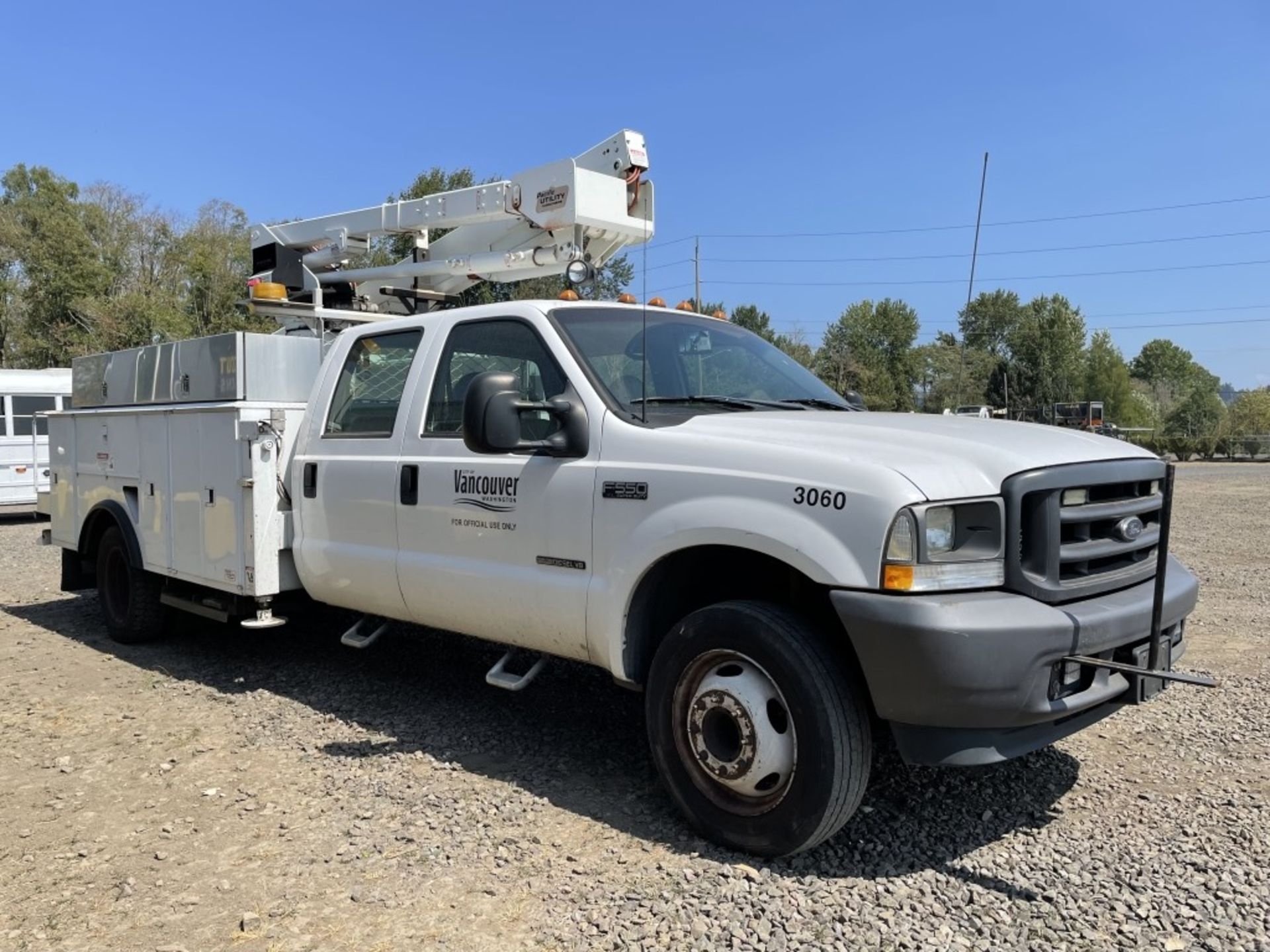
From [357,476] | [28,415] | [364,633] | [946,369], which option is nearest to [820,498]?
[357,476]

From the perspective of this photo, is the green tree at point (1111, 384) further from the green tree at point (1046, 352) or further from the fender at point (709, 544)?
the fender at point (709, 544)

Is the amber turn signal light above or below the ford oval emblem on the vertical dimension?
below

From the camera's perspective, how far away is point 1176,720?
477cm

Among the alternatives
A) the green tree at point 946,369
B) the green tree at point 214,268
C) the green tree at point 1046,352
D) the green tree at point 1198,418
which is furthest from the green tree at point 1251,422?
the green tree at point 214,268

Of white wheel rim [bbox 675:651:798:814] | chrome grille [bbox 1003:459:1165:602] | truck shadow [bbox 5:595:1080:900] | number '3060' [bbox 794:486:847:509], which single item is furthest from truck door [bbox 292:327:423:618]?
chrome grille [bbox 1003:459:1165:602]

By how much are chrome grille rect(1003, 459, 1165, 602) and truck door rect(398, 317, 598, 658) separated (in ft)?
5.21

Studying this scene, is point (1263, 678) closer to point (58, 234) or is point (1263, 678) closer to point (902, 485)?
point (902, 485)

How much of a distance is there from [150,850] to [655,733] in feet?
6.25

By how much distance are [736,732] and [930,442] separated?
1217 mm

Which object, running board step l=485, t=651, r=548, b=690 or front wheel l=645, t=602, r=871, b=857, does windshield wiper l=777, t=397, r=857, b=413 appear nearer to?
front wheel l=645, t=602, r=871, b=857

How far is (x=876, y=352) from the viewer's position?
70.6 m

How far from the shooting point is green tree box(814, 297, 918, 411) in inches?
2409

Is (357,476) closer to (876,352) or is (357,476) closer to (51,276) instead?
(51,276)

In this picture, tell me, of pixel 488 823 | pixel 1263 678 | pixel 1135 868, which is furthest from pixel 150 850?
pixel 1263 678
